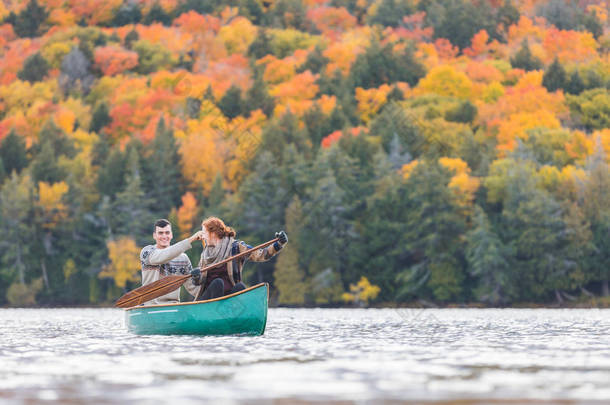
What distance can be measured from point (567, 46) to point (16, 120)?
3142 inches

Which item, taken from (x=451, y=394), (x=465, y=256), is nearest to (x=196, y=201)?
(x=465, y=256)

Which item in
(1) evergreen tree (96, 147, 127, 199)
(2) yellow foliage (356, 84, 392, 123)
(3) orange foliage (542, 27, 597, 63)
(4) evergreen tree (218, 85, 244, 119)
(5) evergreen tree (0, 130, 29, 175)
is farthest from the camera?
(3) orange foliage (542, 27, 597, 63)

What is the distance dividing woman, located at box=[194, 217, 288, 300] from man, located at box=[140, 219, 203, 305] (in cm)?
30

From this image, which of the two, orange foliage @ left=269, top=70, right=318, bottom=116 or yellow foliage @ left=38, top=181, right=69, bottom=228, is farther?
orange foliage @ left=269, top=70, right=318, bottom=116

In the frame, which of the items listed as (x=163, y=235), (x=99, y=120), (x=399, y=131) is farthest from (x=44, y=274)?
(x=163, y=235)

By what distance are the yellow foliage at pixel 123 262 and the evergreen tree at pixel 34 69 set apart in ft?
237

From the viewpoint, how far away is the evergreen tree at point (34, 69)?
166 meters

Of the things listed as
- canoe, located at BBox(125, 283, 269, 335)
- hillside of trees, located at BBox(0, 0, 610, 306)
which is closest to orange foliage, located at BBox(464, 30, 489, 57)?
hillside of trees, located at BBox(0, 0, 610, 306)

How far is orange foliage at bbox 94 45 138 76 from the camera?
178 meters

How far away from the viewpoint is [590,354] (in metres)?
19.1

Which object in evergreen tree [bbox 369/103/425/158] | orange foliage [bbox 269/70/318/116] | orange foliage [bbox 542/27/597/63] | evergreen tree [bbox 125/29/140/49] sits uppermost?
evergreen tree [bbox 125/29/140/49]

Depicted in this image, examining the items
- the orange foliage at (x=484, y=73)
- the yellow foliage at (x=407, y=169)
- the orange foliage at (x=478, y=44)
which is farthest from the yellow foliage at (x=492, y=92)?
the yellow foliage at (x=407, y=169)

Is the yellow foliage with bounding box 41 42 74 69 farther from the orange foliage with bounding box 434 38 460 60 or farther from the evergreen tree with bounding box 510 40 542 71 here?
the evergreen tree with bounding box 510 40 542 71

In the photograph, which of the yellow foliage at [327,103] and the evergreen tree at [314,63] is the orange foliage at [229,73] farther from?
the yellow foliage at [327,103]
